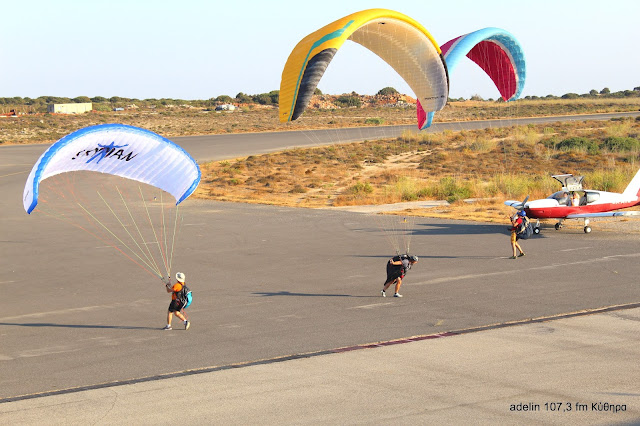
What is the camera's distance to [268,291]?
63.3ft

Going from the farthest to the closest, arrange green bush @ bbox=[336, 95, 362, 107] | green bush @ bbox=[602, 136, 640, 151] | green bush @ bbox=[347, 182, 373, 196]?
green bush @ bbox=[336, 95, 362, 107]
green bush @ bbox=[602, 136, 640, 151]
green bush @ bbox=[347, 182, 373, 196]

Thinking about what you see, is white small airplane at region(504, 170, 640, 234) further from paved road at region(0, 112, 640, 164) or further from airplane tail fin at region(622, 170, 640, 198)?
paved road at region(0, 112, 640, 164)

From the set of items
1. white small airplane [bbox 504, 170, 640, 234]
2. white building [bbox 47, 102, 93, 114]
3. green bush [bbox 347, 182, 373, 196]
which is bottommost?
green bush [bbox 347, 182, 373, 196]

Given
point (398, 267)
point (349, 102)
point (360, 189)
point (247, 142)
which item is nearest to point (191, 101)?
point (349, 102)

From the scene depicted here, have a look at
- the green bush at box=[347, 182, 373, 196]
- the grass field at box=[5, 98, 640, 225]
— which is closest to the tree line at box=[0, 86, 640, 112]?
the grass field at box=[5, 98, 640, 225]

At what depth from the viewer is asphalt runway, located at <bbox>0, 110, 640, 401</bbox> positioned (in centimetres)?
1423

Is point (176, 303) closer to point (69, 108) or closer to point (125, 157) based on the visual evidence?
point (125, 157)

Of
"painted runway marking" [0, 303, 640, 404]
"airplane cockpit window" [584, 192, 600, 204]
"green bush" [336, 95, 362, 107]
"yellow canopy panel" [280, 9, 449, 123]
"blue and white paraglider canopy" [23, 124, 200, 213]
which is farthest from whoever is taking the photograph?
"green bush" [336, 95, 362, 107]

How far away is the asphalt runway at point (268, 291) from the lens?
46.7 feet

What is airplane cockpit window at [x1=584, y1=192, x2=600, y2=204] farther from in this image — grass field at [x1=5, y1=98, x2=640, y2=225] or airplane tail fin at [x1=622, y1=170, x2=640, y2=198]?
grass field at [x1=5, y1=98, x2=640, y2=225]

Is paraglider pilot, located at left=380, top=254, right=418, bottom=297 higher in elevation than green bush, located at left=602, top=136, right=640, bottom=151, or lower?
lower

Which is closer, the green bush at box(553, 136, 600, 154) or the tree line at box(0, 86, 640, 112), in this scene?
the green bush at box(553, 136, 600, 154)

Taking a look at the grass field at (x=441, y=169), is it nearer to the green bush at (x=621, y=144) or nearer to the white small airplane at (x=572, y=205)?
the green bush at (x=621, y=144)

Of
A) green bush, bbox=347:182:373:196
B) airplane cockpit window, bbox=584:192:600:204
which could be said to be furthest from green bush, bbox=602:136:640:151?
airplane cockpit window, bbox=584:192:600:204
